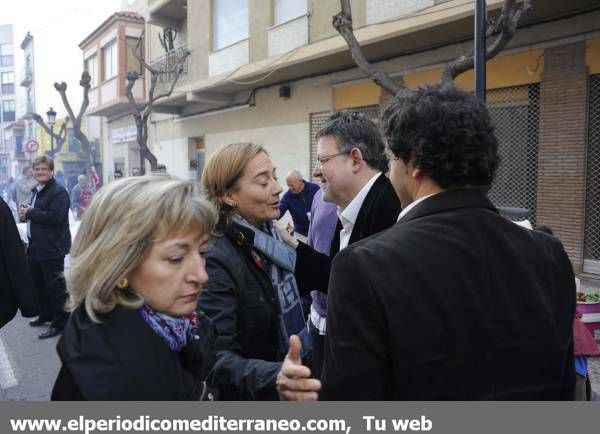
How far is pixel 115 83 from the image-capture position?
21297mm

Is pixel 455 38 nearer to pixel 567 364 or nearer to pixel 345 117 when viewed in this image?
pixel 345 117

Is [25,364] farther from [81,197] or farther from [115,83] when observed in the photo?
[115,83]

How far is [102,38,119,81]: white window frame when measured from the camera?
71.8 feet

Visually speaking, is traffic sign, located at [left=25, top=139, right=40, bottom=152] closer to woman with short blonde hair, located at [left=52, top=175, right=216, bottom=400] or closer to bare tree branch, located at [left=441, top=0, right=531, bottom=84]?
bare tree branch, located at [left=441, top=0, right=531, bottom=84]

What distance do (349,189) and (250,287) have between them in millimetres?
1057

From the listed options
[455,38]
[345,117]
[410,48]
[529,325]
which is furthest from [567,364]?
[410,48]

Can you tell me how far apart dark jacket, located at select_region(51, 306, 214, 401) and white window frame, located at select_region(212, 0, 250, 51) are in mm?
14121

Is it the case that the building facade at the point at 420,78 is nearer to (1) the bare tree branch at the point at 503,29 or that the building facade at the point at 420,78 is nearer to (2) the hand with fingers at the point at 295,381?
(1) the bare tree branch at the point at 503,29

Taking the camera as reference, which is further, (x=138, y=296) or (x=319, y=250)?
(x=319, y=250)

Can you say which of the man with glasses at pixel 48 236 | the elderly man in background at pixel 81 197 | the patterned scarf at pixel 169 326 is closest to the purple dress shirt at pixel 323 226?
the patterned scarf at pixel 169 326

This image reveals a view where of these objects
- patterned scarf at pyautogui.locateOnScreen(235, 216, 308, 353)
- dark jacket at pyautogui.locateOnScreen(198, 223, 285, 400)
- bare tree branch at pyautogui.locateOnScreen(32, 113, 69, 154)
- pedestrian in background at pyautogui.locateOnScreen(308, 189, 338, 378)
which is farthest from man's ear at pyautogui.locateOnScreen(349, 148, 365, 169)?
bare tree branch at pyautogui.locateOnScreen(32, 113, 69, 154)

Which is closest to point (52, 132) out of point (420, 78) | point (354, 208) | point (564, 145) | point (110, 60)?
point (110, 60)

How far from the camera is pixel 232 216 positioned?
7.23ft

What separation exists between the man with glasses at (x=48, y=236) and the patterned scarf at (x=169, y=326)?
485cm
